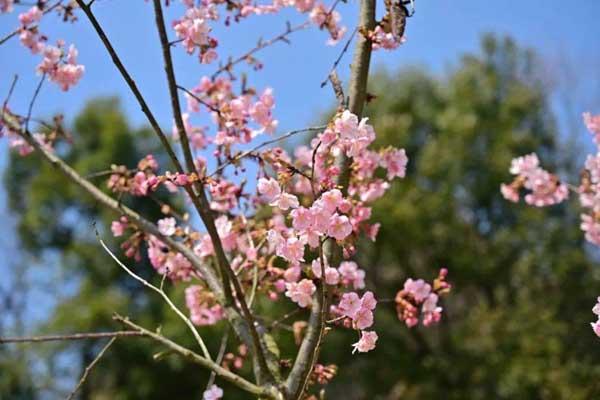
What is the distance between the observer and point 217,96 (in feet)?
6.75

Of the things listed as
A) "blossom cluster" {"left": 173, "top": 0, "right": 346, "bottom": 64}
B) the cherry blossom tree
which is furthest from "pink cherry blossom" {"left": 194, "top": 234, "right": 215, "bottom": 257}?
"blossom cluster" {"left": 173, "top": 0, "right": 346, "bottom": 64}

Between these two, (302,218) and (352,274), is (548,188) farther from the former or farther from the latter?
(302,218)

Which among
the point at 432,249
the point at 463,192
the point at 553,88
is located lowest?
the point at 432,249

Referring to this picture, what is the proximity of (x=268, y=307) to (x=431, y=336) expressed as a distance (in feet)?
9.67

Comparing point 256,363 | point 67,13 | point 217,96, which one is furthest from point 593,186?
point 67,13

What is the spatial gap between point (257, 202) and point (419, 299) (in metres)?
0.52

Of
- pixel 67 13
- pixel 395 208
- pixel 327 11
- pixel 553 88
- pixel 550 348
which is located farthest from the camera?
pixel 553 88

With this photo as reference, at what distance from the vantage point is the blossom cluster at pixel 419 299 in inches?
64.4

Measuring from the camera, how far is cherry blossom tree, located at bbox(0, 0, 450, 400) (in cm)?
125

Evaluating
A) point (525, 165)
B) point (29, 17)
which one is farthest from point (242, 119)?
point (525, 165)

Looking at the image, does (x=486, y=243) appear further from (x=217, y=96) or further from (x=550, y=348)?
(x=217, y=96)

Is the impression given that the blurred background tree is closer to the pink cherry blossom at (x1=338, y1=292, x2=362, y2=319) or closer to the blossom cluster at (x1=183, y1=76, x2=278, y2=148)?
the blossom cluster at (x1=183, y1=76, x2=278, y2=148)

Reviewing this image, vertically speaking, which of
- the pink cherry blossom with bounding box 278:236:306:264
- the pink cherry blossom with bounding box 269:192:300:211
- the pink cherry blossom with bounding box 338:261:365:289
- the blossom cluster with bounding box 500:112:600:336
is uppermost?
the blossom cluster with bounding box 500:112:600:336

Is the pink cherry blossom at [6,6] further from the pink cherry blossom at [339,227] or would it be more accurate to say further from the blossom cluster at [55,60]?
the pink cherry blossom at [339,227]
